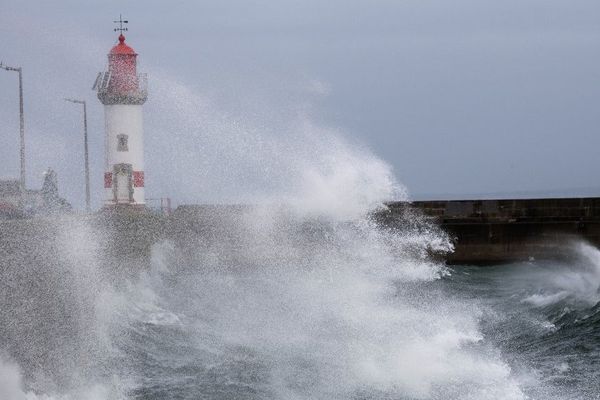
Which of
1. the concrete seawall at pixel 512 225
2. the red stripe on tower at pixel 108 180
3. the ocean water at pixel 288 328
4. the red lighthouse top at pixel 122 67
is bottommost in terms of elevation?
the ocean water at pixel 288 328

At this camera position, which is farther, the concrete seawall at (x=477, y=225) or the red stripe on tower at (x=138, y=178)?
the red stripe on tower at (x=138, y=178)

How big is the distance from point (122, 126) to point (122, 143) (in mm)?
453

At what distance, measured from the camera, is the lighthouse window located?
103 ft

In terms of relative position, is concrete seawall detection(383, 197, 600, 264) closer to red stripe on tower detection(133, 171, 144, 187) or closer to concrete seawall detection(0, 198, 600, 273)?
concrete seawall detection(0, 198, 600, 273)

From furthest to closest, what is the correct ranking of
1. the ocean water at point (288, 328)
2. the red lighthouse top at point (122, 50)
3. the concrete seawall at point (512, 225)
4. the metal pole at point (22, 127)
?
the red lighthouse top at point (122, 50), the concrete seawall at point (512, 225), the metal pole at point (22, 127), the ocean water at point (288, 328)

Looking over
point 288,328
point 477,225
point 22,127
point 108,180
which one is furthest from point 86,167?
point 288,328

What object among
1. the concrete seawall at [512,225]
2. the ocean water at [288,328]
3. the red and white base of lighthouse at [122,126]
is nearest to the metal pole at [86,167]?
the red and white base of lighthouse at [122,126]

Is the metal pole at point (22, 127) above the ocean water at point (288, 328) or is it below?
above

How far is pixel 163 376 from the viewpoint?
1395 centimetres

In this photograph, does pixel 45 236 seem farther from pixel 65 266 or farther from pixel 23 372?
pixel 23 372

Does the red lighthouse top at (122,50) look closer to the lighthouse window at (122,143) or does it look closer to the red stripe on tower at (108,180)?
the lighthouse window at (122,143)

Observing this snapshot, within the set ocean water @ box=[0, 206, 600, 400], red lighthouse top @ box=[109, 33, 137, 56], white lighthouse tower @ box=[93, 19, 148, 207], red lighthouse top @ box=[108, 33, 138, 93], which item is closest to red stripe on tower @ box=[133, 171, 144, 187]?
white lighthouse tower @ box=[93, 19, 148, 207]

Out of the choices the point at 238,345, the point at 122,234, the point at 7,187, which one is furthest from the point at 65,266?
the point at 7,187

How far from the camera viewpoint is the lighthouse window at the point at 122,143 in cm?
3136
